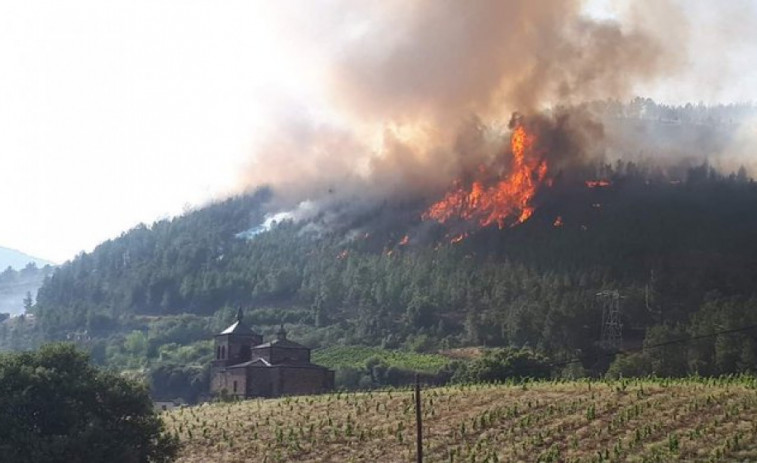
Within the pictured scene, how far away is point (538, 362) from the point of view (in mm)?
89062

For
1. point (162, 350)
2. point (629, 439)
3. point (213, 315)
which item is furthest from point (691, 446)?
point (213, 315)

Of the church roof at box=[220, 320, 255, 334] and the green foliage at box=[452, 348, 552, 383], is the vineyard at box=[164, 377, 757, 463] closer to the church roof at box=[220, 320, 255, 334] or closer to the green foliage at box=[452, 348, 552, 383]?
the green foliage at box=[452, 348, 552, 383]

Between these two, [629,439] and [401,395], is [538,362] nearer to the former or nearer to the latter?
[401,395]

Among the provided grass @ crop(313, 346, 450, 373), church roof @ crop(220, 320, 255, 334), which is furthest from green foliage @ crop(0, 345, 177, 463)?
grass @ crop(313, 346, 450, 373)

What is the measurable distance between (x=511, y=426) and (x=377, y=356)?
6699cm

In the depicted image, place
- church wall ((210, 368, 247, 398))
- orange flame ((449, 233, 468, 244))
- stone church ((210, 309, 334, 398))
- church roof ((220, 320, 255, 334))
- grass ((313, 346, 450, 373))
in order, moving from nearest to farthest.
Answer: stone church ((210, 309, 334, 398)) → church wall ((210, 368, 247, 398)) → church roof ((220, 320, 255, 334)) → grass ((313, 346, 450, 373)) → orange flame ((449, 233, 468, 244))

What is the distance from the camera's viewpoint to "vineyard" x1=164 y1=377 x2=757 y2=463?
167ft

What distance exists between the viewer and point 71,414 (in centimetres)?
4925

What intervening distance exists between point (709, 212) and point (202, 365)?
99.8 metres

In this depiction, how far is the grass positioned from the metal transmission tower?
70.9ft

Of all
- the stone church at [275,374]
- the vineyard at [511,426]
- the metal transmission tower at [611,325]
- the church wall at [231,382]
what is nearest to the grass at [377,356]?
the stone church at [275,374]

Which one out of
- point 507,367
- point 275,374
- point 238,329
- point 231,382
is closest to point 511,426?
point 507,367

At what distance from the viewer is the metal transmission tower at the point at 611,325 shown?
11225 cm

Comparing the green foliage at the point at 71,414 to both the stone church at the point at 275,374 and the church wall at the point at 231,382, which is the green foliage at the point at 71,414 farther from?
the church wall at the point at 231,382
